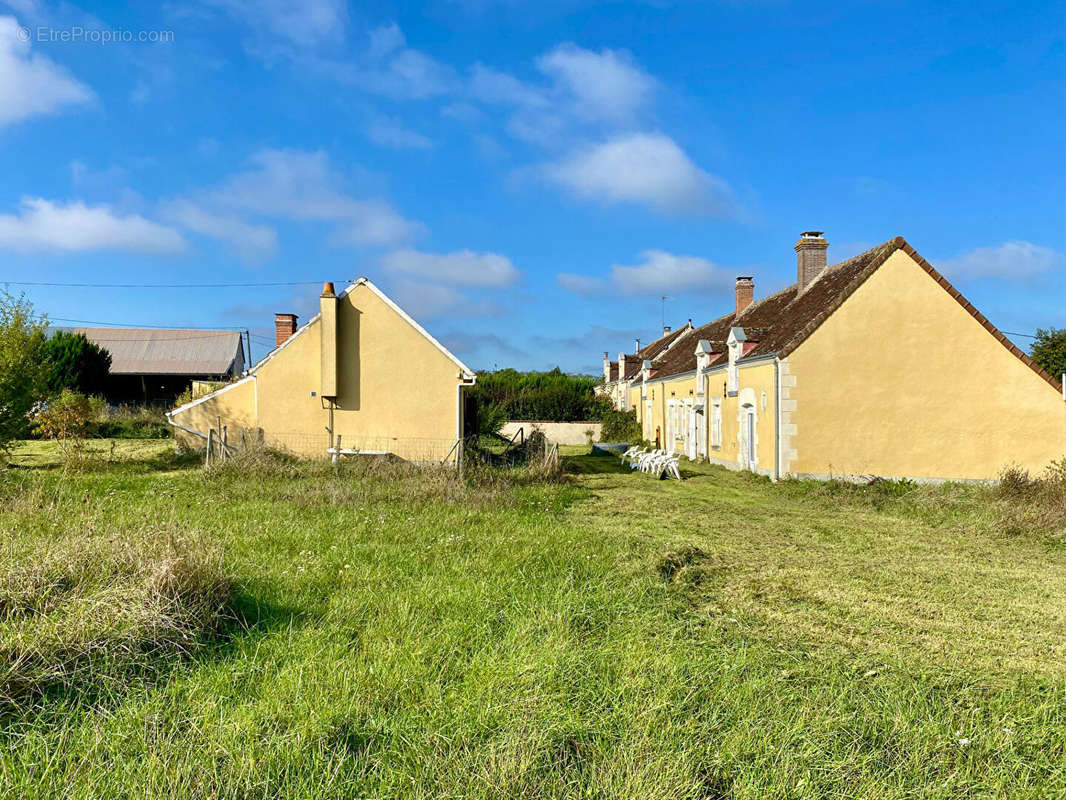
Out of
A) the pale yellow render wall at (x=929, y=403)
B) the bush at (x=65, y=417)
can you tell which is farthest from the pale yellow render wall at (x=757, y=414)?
the bush at (x=65, y=417)

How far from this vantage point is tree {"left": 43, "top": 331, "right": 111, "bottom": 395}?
3072 centimetres

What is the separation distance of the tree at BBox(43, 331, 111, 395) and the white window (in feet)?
90.9

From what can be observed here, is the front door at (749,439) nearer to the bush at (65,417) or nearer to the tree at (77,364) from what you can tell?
the bush at (65,417)

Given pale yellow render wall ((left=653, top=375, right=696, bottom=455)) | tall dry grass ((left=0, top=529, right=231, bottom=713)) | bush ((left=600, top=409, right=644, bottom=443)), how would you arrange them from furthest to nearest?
1. bush ((left=600, top=409, right=644, bottom=443))
2. pale yellow render wall ((left=653, top=375, right=696, bottom=455))
3. tall dry grass ((left=0, top=529, right=231, bottom=713))

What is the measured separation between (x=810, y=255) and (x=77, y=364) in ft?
107

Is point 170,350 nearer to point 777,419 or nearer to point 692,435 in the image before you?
point 692,435

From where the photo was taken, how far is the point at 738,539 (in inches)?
379

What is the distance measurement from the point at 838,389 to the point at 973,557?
8.07 m

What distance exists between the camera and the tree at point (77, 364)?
30.7 m

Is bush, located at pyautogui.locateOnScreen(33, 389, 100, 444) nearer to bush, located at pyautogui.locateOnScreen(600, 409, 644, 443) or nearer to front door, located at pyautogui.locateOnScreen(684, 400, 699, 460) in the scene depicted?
front door, located at pyautogui.locateOnScreen(684, 400, 699, 460)

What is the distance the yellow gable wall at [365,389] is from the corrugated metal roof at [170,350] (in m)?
27.1

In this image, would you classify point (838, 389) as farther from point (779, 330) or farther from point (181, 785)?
point (181, 785)

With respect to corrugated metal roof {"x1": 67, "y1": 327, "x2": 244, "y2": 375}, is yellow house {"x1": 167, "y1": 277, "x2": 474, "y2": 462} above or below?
below

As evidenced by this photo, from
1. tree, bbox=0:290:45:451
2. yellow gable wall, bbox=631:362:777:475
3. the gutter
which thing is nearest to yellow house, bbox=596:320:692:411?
yellow gable wall, bbox=631:362:777:475
